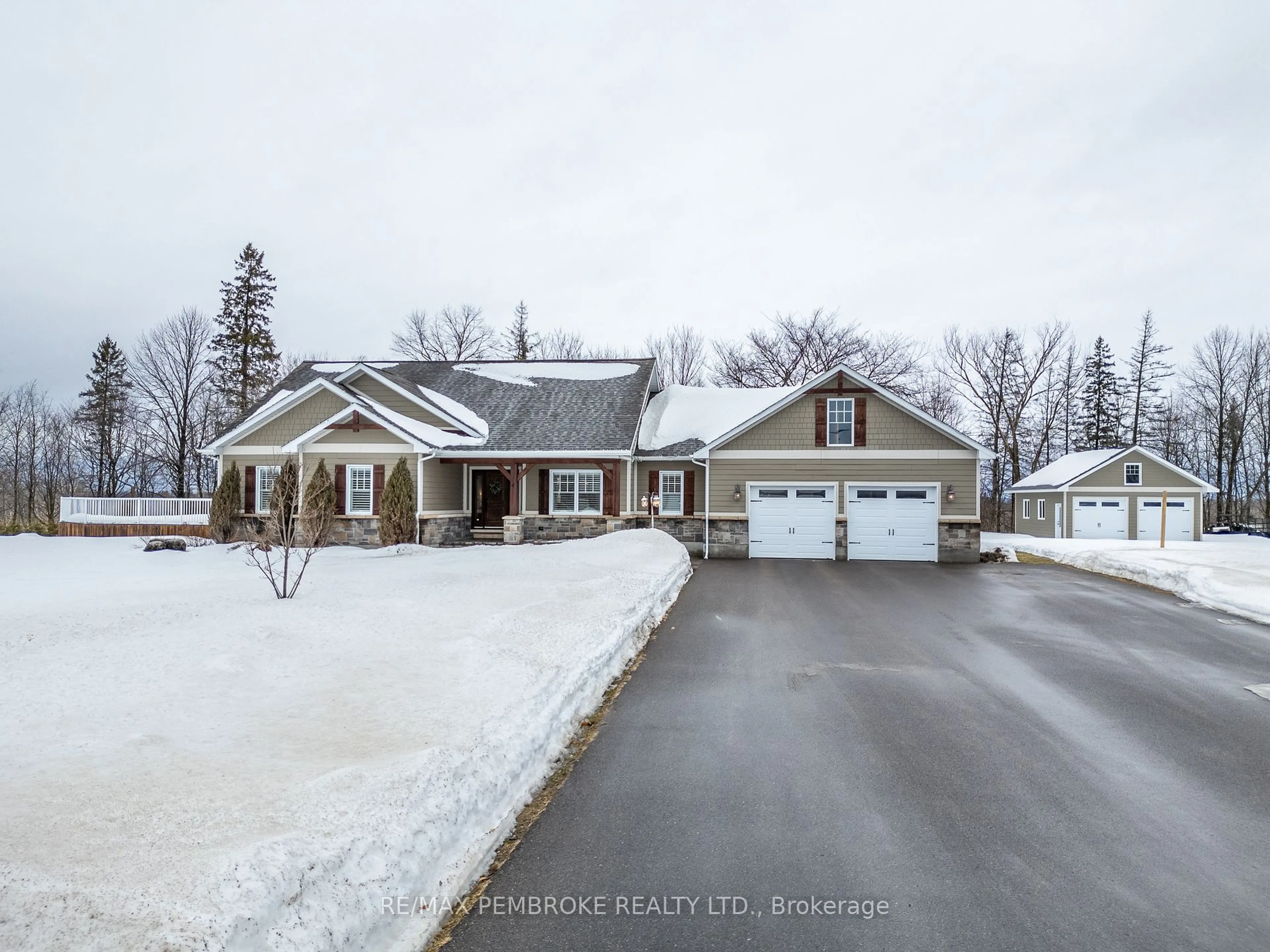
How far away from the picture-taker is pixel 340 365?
82.8ft

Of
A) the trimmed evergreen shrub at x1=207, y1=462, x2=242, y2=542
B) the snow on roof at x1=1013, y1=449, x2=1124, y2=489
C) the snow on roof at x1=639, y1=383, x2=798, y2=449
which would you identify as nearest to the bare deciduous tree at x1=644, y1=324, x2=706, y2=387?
the snow on roof at x1=639, y1=383, x2=798, y2=449

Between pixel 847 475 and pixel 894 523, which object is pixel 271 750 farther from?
pixel 894 523

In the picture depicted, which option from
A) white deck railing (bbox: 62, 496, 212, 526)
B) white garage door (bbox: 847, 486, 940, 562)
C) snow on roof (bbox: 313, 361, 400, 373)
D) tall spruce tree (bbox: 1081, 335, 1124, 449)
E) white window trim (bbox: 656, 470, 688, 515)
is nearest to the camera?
white garage door (bbox: 847, 486, 940, 562)

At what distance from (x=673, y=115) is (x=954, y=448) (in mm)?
13233

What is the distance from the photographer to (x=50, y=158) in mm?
16953

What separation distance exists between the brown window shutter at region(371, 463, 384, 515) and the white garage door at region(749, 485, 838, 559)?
1084cm

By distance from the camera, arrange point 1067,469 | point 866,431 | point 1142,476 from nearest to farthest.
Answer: point 866,431, point 1142,476, point 1067,469

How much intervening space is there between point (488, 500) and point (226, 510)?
24.9ft

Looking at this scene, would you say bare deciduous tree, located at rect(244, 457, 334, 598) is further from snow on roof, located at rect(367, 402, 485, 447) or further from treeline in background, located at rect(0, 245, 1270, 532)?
treeline in background, located at rect(0, 245, 1270, 532)

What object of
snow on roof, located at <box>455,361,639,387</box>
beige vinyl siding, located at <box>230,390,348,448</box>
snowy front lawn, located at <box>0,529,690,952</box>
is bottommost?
snowy front lawn, located at <box>0,529,690,952</box>

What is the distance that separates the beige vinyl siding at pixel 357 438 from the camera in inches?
724

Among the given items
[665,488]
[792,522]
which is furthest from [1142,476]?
[665,488]

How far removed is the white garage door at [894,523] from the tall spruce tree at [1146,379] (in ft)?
97.5

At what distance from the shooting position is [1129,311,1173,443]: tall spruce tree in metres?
37.5
